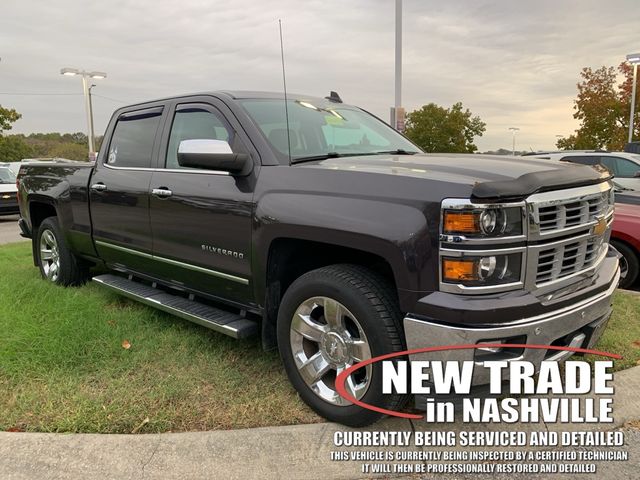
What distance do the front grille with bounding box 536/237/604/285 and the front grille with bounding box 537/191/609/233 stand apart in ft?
0.35

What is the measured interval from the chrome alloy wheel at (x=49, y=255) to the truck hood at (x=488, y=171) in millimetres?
3636

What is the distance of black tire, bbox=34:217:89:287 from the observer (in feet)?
17.9

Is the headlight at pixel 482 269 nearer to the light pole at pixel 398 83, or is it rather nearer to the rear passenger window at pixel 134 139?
the rear passenger window at pixel 134 139

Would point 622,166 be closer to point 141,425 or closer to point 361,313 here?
point 361,313

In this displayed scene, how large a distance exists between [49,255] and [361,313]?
14.7ft

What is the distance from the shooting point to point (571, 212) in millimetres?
2707

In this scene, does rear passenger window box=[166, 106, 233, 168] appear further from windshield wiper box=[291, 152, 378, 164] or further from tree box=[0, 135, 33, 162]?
tree box=[0, 135, 33, 162]

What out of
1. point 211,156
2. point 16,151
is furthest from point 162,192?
point 16,151

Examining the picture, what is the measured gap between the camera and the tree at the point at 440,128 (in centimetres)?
3769

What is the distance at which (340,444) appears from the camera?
9.02 ft

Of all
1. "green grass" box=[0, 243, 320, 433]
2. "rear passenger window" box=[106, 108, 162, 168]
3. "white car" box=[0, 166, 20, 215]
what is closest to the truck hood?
"green grass" box=[0, 243, 320, 433]

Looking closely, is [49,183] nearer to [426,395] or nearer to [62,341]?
[62,341]

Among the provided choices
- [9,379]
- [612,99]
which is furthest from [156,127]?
[612,99]

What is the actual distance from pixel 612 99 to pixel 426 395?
35328 millimetres
